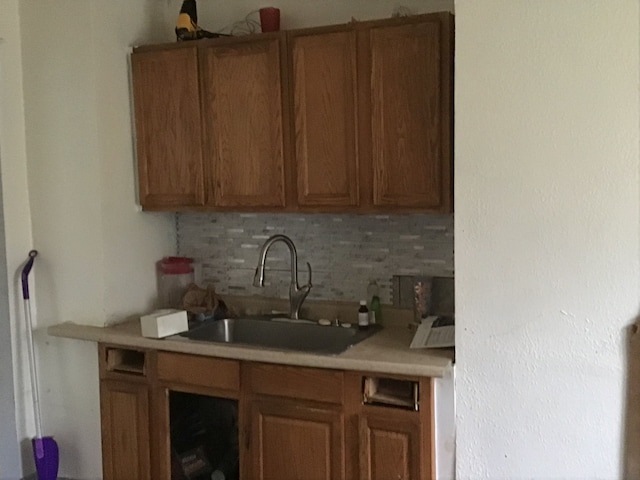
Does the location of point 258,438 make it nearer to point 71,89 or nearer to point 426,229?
point 426,229

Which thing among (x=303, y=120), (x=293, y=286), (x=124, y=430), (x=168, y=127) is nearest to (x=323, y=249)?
(x=293, y=286)

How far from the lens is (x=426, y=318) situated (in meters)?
2.79

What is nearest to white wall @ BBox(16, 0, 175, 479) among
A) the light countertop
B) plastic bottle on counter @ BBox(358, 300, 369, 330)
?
the light countertop

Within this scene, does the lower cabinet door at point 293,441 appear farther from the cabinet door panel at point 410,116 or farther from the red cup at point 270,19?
the red cup at point 270,19

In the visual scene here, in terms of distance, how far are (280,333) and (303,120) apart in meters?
0.93

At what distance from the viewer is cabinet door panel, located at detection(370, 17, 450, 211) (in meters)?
2.51

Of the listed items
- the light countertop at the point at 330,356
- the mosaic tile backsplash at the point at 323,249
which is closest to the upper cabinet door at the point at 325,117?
the mosaic tile backsplash at the point at 323,249

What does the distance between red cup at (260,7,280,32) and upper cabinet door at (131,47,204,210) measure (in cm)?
32

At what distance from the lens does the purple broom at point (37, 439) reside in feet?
9.95

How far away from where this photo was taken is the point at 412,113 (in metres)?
2.56

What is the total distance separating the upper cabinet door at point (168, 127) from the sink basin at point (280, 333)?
0.57 m

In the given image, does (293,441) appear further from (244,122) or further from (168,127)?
(168,127)

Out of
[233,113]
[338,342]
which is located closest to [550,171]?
[338,342]

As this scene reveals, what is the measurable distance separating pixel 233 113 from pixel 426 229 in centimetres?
93
